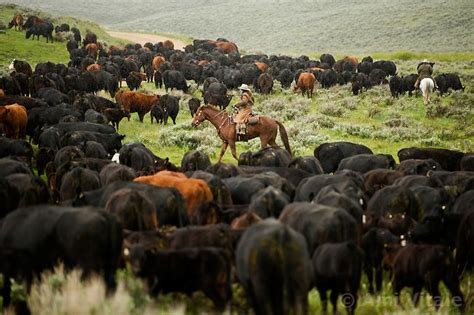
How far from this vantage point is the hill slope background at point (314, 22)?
71.5 m

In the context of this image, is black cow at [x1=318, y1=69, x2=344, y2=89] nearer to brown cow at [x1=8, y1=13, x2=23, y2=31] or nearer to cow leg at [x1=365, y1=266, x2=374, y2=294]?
brown cow at [x1=8, y1=13, x2=23, y2=31]

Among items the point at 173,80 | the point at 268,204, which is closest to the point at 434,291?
the point at 268,204

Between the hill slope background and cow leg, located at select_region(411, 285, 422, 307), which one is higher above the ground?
the hill slope background

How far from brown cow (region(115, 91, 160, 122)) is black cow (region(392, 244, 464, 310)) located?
19.3m

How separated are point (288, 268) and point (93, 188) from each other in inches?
261

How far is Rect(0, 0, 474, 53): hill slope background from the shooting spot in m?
71.5

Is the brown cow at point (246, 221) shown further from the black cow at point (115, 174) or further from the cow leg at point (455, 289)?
the black cow at point (115, 174)

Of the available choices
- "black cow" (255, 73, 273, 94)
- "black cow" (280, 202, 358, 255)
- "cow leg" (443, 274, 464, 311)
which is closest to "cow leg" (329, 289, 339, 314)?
"black cow" (280, 202, 358, 255)

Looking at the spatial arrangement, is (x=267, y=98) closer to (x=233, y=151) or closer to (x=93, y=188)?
(x=233, y=151)

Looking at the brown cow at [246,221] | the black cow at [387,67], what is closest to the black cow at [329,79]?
the black cow at [387,67]

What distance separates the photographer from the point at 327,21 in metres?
89.7

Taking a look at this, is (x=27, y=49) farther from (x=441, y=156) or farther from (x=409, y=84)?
(x=441, y=156)

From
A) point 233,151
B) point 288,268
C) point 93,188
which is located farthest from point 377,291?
point 233,151

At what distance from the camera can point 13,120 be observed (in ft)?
63.0
